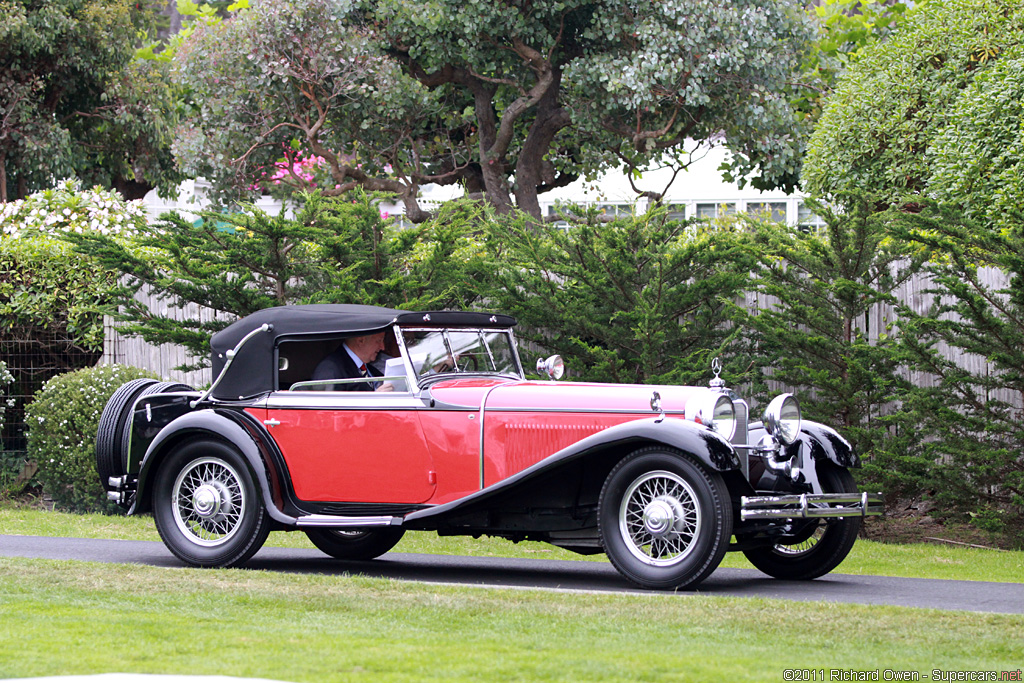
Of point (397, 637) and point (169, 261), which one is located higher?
point (169, 261)

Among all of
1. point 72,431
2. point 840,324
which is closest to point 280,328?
point 72,431

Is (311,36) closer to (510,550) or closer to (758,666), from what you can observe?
(510,550)

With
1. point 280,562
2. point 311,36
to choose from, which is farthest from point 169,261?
point 311,36

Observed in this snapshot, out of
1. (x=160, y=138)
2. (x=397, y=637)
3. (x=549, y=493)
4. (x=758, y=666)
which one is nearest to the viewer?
(x=758, y=666)

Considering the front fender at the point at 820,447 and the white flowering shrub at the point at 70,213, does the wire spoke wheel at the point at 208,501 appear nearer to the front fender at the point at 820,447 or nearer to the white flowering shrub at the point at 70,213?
the front fender at the point at 820,447

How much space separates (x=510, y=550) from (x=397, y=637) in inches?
175

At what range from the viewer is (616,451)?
7691 mm

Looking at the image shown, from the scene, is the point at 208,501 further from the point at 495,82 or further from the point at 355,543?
the point at 495,82

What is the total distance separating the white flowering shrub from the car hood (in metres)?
7.62

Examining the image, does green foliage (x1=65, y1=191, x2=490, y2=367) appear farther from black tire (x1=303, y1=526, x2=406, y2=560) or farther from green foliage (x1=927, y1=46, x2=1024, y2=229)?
green foliage (x1=927, y1=46, x2=1024, y2=229)

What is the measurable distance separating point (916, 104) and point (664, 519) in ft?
25.8

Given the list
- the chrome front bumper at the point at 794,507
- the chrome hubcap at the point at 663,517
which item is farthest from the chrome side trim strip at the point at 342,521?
the chrome front bumper at the point at 794,507

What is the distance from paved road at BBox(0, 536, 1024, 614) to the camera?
7.39 m

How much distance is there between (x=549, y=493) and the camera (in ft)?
26.2
